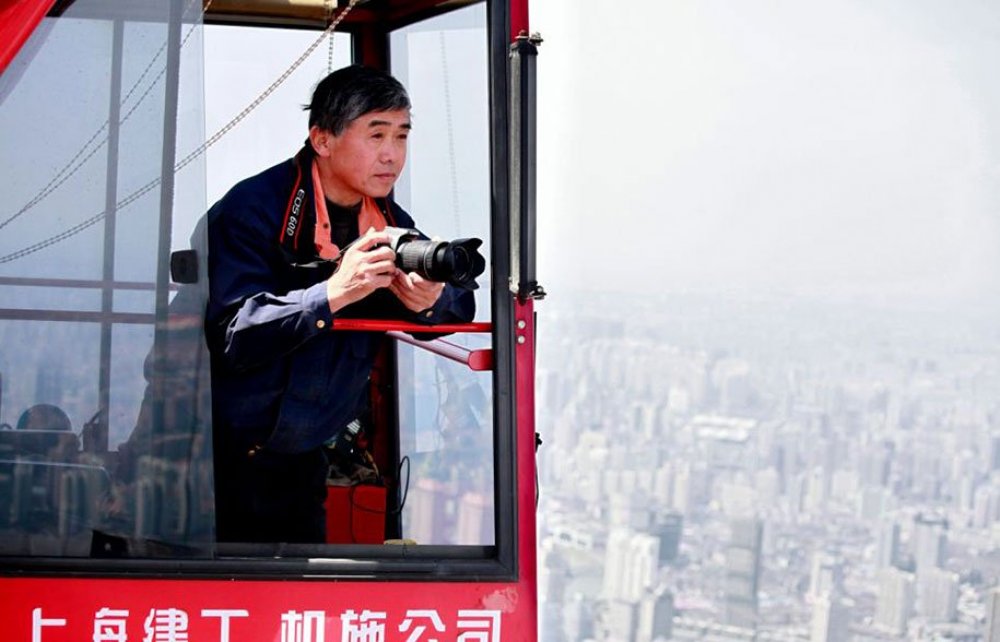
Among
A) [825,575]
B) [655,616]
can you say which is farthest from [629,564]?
[825,575]

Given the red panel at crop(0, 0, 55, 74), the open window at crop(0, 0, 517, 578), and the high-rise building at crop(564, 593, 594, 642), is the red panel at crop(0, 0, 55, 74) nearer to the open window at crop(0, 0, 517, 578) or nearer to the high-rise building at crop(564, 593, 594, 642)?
the open window at crop(0, 0, 517, 578)

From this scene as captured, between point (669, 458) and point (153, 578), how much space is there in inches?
549

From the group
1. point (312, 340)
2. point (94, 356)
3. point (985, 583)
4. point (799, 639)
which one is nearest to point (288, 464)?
point (312, 340)

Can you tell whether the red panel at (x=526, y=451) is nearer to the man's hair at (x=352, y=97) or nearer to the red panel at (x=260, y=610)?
the red panel at (x=260, y=610)

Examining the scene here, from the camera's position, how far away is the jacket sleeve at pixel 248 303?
11.8 ft

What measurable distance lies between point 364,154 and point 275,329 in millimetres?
543

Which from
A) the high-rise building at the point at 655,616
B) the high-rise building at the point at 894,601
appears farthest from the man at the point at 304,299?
the high-rise building at the point at 894,601

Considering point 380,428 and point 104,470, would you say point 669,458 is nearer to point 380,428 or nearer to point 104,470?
point 380,428

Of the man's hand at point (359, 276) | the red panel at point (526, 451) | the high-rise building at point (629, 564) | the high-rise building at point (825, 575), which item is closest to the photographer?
the man's hand at point (359, 276)

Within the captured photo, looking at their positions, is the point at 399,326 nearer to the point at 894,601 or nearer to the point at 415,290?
the point at 415,290

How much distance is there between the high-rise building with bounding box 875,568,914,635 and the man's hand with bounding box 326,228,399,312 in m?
12.4

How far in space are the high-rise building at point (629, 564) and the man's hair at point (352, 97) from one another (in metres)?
11.1

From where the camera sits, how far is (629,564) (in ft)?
51.2

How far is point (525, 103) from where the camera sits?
3572 mm
